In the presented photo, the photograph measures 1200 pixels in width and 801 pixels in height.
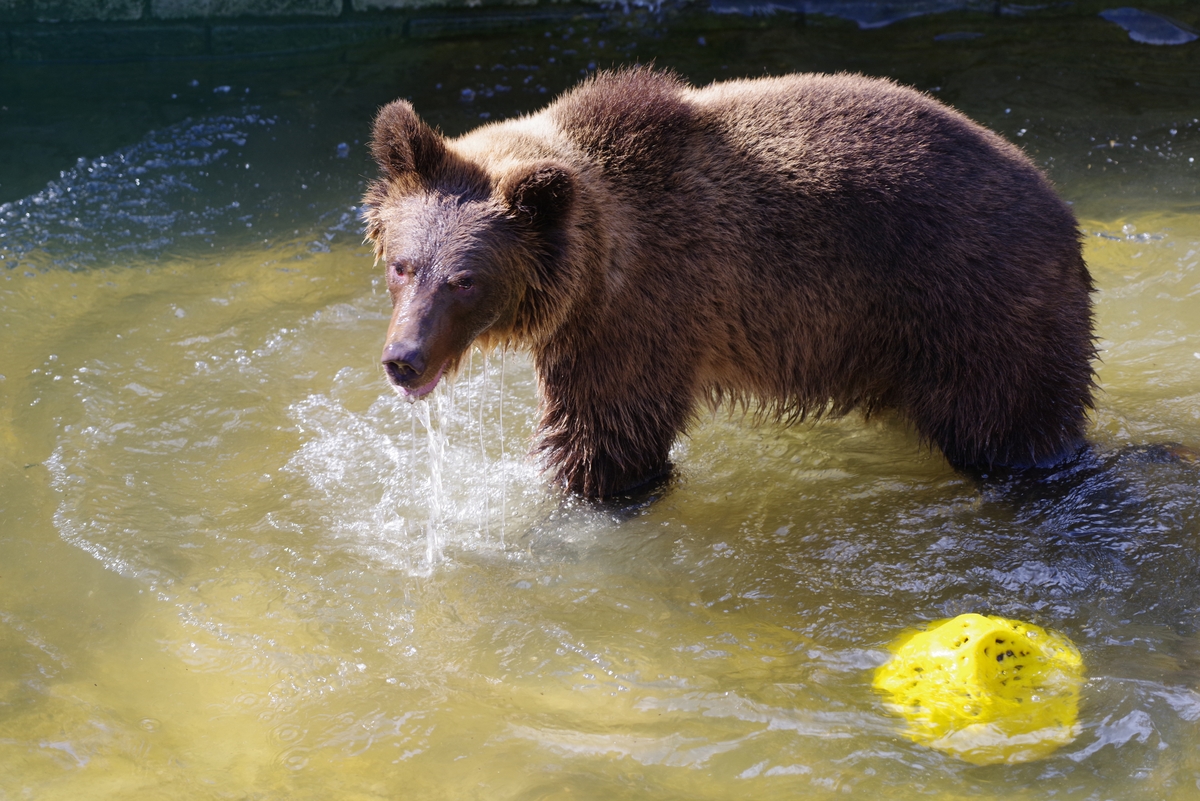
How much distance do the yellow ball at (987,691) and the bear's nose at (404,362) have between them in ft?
7.61

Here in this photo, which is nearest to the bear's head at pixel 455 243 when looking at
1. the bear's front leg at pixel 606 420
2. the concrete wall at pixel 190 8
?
the bear's front leg at pixel 606 420

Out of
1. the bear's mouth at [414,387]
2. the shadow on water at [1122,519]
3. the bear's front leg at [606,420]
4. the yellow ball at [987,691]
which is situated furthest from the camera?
the bear's front leg at [606,420]

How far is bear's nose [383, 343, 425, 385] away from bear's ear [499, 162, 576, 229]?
0.83 m

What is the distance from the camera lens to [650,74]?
17.7 ft

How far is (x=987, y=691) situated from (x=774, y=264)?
7.41 feet

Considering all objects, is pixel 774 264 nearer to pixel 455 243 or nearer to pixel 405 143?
pixel 455 243

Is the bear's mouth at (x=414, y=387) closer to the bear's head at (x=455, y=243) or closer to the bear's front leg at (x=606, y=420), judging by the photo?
the bear's head at (x=455, y=243)

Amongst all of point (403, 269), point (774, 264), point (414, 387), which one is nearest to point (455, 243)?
point (403, 269)

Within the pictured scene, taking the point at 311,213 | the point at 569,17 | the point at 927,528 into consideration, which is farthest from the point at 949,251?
the point at 569,17

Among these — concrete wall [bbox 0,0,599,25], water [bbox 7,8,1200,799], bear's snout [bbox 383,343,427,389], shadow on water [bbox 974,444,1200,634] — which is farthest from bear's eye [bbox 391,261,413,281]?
concrete wall [bbox 0,0,599,25]

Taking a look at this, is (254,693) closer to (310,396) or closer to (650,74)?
(310,396)

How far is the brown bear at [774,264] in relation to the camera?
5.03 metres

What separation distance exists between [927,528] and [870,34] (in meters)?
6.85

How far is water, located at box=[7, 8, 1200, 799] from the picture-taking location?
4113 mm
